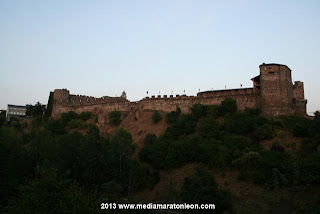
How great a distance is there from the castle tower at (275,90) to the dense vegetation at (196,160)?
1.08 m

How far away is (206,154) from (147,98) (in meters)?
16.3

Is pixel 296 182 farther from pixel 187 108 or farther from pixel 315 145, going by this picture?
pixel 187 108

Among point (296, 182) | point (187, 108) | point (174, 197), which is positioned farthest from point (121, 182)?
point (187, 108)

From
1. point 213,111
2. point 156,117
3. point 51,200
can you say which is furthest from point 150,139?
point 51,200

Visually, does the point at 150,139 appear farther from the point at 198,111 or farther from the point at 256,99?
the point at 256,99

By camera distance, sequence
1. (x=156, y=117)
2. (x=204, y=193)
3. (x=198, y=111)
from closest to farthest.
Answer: (x=204, y=193), (x=198, y=111), (x=156, y=117)

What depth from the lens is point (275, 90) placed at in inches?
1289

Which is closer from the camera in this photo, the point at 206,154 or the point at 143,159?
the point at 206,154

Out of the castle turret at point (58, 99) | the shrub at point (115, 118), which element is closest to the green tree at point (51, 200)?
the shrub at point (115, 118)

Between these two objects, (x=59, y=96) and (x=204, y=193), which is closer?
(x=204, y=193)

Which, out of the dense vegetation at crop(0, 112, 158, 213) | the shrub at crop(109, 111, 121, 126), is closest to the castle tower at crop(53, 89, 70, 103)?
the shrub at crop(109, 111, 121, 126)

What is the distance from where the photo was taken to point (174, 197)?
25.1 meters

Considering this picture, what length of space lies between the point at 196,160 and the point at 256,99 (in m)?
10.4

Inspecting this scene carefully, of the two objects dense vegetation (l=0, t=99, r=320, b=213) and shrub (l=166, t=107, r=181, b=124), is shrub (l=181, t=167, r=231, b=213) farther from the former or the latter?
shrub (l=166, t=107, r=181, b=124)
